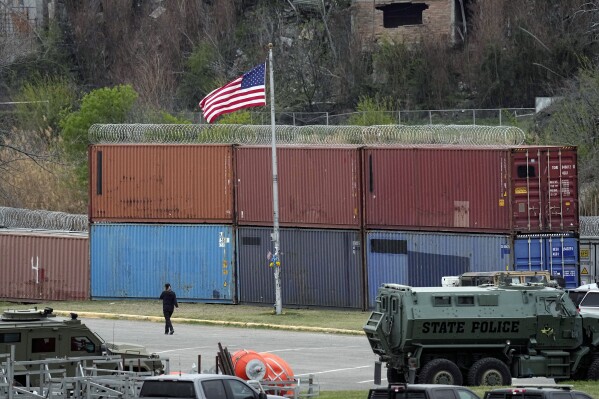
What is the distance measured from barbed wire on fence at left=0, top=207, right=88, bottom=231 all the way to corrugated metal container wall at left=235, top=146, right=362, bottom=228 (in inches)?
401

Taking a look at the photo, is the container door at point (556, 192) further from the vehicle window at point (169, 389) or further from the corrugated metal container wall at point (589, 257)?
the vehicle window at point (169, 389)

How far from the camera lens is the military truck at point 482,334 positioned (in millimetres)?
26938

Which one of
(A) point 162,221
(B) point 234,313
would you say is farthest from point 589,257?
(A) point 162,221

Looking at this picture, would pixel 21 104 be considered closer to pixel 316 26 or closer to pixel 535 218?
pixel 316 26

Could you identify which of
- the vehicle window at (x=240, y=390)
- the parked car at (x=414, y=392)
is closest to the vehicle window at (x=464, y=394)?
the parked car at (x=414, y=392)

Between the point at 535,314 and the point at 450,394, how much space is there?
6.87 m

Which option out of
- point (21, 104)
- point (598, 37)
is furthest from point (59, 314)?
point (598, 37)

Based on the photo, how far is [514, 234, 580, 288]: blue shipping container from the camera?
134 ft

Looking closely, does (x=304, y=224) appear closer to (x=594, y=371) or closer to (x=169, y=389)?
(x=594, y=371)

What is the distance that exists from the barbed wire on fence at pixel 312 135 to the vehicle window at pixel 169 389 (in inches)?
943

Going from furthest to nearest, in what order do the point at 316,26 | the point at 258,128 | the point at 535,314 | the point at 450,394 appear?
the point at 316,26, the point at 258,128, the point at 535,314, the point at 450,394

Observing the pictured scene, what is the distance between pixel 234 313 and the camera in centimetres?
4441

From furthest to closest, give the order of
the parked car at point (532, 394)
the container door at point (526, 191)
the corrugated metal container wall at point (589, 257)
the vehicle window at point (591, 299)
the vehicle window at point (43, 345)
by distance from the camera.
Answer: the corrugated metal container wall at point (589, 257) < the container door at point (526, 191) < the vehicle window at point (591, 299) < the vehicle window at point (43, 345) < the parked car at point (532, 394)

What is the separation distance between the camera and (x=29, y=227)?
5531cm
